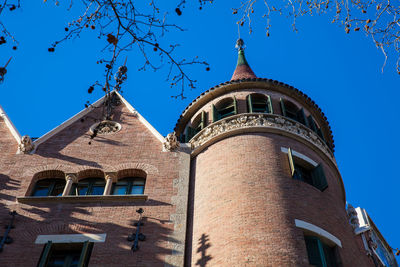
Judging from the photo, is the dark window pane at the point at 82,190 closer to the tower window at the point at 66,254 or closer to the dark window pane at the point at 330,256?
the tower window at the point at 66,254

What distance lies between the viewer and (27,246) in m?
13.2

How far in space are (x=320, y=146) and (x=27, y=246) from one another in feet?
36.5

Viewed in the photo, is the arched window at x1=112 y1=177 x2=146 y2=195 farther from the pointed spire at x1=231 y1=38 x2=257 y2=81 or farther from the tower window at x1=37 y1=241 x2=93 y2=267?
the pointed spire at x1=231 y1=38 x2=257 y2=81

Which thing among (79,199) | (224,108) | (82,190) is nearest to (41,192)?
(82,190)

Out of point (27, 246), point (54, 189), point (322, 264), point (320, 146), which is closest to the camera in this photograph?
point (322, 264)

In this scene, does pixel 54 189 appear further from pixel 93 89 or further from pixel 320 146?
pixel 320 146

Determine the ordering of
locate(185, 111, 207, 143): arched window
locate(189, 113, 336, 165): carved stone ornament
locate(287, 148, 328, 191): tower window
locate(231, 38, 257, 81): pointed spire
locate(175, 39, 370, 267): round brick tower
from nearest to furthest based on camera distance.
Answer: locate(175, 39, 370, 267): round brick tower, locate(287, 148, 328, 191): tower window, locate(189, 113, 336, 165): carved stone ornament, locate(185, 111, 207, 143): arched window, locate(231, 38, 257, 81): pointed spire

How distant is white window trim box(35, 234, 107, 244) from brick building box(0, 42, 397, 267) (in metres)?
0.03

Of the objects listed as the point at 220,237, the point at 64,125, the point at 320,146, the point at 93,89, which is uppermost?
the point at 64,125

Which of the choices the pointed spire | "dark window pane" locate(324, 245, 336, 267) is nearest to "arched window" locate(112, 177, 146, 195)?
"dark window pane" locate(324, 245, 336, 267)

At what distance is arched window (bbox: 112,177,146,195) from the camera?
52.1 ft

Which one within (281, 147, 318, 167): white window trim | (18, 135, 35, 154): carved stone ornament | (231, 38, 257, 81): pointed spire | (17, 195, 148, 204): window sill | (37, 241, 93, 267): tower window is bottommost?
(37, 241, 93, 267): tower window

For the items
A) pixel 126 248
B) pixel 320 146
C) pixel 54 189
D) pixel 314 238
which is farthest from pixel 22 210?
pixel 320 146

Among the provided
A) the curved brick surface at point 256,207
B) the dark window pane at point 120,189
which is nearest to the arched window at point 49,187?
the dark window pane at point 120,189
